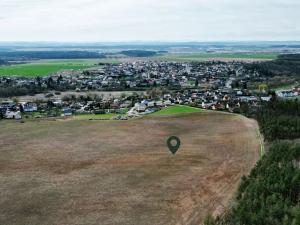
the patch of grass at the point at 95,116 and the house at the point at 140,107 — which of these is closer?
the patch of grass at the point at 95,116

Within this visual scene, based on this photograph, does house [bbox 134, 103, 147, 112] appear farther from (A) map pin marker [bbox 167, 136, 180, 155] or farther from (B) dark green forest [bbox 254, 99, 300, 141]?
(A) map pin marker [bbox 167, 136, 180, 155]

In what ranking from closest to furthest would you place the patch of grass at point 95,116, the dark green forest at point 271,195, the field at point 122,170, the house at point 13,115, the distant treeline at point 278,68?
1. the dark green forest at point 271,195
2. the field at point 122,170
3. the patch of grass at point 95,116
4. the house at point 13,115
5. the distant treeline at point 278,68

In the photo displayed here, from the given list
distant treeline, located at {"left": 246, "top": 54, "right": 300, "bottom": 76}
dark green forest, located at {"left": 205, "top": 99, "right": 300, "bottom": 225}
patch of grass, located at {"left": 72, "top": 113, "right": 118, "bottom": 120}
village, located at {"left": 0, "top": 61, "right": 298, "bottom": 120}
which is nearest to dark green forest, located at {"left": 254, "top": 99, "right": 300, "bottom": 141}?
village, located at {"left": 0, "top": 61, "right": 298, "bottom": 120}

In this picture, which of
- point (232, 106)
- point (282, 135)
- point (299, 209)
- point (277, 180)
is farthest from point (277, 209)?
point (232, 106)

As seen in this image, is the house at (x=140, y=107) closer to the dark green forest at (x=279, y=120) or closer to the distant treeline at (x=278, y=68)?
the dark green forest at (x=279, y=120)

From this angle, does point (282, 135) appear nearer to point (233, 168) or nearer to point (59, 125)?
point (233, 168)

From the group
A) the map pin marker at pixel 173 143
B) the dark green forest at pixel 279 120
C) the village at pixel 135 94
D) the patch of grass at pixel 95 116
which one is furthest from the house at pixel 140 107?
the map pin marker at pixel 173 143

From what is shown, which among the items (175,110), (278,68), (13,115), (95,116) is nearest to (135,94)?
(175,110)

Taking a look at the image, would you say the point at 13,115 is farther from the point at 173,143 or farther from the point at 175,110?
the point at 173,143
